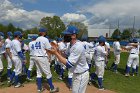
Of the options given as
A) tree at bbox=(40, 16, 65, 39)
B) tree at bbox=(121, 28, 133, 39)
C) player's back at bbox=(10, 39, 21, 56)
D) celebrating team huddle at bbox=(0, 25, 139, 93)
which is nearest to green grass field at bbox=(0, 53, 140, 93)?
celebrating team huddle at bbox=(0, 25, 139, 93)

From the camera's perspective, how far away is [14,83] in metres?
9.95

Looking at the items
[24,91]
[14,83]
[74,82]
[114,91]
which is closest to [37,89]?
[24,91]

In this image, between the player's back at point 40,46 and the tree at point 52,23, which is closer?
the player's back at point 40,46

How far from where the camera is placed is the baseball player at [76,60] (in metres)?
5.18

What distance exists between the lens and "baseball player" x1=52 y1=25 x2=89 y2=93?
518cm

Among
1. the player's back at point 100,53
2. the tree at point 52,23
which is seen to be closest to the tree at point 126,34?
the tree at point 52,23

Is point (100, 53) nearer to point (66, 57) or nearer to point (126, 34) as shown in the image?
point (66, 57)

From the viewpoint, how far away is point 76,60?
5.25 metres

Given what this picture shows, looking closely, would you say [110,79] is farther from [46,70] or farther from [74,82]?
[74,82]

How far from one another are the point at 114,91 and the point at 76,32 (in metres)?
5.30

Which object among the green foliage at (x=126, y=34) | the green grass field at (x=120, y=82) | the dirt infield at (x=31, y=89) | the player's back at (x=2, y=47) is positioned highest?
the player's back at (x=2, y=47)

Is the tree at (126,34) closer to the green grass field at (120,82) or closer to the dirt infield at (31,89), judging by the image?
the green grass field at (120,82)

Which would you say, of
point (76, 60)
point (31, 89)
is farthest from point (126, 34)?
point (76, 60)

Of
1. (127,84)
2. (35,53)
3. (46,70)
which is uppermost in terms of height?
(35,53)
